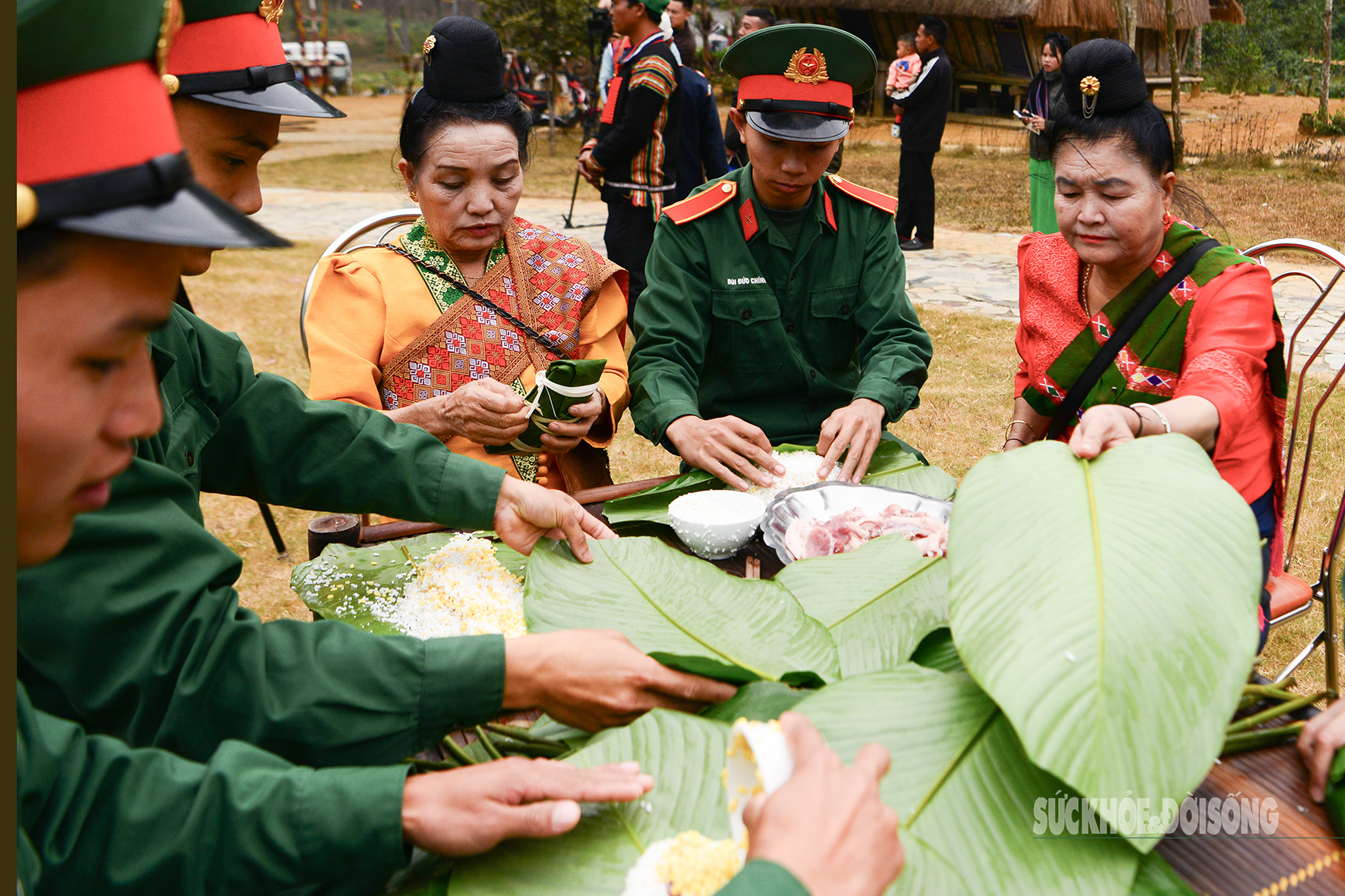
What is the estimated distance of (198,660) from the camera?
3.63 ft

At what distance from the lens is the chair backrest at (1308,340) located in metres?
2.39

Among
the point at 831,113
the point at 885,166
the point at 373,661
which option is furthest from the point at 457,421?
the point at 885,166

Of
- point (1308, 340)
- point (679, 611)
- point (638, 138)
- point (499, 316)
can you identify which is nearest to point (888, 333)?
point (499, 316)

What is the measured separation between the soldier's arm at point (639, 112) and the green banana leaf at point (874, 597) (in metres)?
4.35

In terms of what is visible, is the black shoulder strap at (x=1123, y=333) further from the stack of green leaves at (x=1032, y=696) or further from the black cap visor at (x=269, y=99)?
the black cap visor at (x=269, y=99)

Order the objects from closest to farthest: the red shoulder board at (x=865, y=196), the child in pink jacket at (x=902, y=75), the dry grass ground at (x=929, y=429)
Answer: the red shoulder board at (x=865, y=196) < the dry grass ground at (x=929, y=429) < the child in pink jacket at (x=902, y=75)

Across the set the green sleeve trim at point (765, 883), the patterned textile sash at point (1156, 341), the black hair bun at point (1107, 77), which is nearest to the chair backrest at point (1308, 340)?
the patterned textile sash at point (1156, 341)

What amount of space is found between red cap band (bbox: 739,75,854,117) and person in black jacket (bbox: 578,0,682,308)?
112 inches

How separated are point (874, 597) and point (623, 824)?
1.72 ft

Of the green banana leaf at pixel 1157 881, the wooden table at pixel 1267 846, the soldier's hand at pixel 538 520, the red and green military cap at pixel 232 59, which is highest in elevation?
the red and green military cap at pixel 232 59

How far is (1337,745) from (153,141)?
132 centimetres

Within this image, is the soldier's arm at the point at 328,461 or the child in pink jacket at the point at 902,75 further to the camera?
the child in pink jacket at the point at 902,75

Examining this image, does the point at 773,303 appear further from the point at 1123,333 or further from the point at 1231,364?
the point at 1231,364

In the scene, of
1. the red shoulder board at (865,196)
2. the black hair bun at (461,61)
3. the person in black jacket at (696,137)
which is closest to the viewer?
the black hair bun at (461,61)
